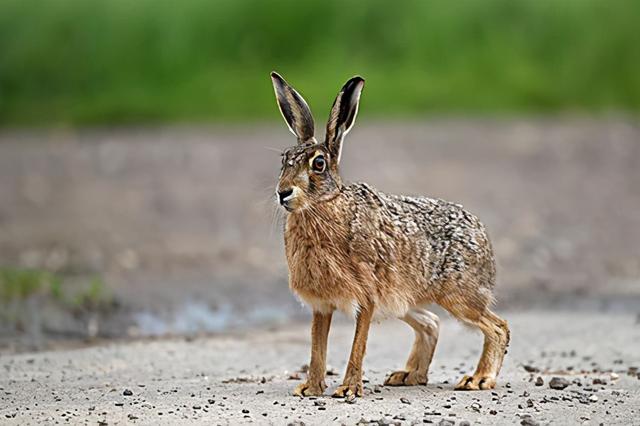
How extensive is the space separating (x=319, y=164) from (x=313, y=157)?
2.2 inches

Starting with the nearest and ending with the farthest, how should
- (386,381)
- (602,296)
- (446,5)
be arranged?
(386,381)
(602,296)
(446,5)

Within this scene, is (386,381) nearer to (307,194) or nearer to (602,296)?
(307,194)

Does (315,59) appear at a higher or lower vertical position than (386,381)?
higher

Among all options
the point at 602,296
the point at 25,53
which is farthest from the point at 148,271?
the point at 25,53

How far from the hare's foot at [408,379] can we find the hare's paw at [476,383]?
0.89 feet

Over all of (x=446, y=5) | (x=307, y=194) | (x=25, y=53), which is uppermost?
(x=446, y=5)

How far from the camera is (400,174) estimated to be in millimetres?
16938

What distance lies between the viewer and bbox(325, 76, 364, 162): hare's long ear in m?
7.29

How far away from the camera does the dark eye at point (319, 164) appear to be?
725 centimetres

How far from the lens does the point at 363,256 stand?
7383 millimetres

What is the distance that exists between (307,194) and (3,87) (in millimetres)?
15284

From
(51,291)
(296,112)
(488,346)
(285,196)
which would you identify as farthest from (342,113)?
(51,291)

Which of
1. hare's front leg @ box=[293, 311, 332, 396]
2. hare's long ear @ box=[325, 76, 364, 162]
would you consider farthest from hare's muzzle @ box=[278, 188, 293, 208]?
hare's front leg @ box=[293, 311, 332, 396]

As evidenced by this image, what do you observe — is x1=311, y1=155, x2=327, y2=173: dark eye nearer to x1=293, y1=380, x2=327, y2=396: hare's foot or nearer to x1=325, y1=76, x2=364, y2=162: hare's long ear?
x1=325, y1=76, x2=364, y2=162: hare's long ear
